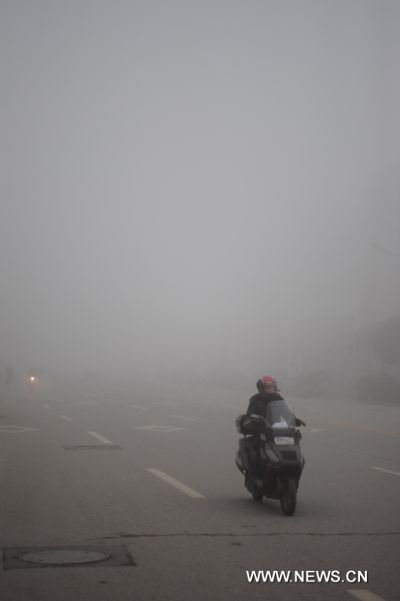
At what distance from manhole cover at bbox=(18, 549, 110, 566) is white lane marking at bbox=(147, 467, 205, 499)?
346 cm

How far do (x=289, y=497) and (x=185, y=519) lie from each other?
4.20ft

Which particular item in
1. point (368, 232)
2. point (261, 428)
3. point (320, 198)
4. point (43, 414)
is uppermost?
point (320, 198)

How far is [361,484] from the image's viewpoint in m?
11.9

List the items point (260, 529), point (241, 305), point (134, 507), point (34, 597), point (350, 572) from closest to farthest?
point (34, 597) → point (350, 572) → point (260, 529) → point (134, 507) → point (241, 305)

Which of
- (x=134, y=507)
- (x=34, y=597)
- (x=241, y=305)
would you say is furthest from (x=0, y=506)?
(x=241, y=305)

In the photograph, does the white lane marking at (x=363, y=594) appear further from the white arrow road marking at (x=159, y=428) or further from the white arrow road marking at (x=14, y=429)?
the white arrow road marking at (x=159, y=428)

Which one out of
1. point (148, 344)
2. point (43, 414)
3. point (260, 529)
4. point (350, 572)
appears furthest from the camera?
point (148, 344)

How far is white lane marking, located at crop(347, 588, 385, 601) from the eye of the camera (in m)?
5.77

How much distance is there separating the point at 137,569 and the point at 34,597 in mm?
1065

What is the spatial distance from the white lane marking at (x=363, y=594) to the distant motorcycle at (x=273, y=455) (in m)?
3.11

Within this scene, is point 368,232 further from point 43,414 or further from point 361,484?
point 361,484

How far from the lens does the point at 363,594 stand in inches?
232

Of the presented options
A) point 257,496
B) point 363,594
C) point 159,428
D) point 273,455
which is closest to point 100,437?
point 159,428

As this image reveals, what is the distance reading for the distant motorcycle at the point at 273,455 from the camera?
9.24 m
